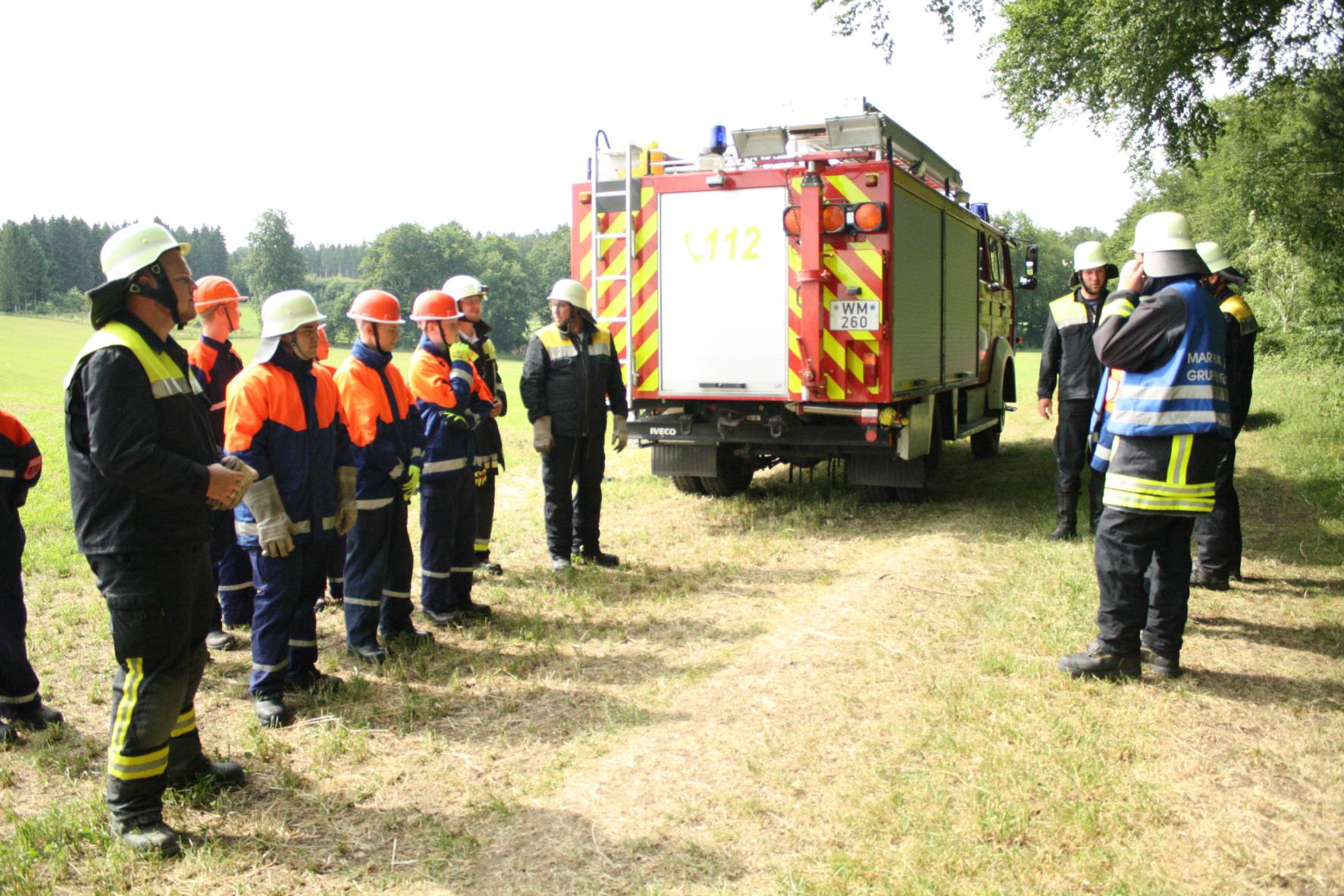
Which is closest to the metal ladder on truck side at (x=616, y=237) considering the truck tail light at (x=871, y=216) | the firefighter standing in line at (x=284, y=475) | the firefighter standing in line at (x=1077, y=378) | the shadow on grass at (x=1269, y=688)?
the truck tail light at (x=871, y=216)

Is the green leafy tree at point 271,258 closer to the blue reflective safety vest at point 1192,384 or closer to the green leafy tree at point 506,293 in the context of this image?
the green leafy tree at point 506,293

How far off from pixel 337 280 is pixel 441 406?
79474 millimetres

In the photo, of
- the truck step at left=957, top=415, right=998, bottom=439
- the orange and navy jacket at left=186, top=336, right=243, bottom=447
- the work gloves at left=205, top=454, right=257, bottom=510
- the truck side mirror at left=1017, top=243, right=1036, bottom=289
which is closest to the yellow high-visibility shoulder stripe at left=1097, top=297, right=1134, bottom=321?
the work gloves at left=205, top=454, right=257, bottom=510

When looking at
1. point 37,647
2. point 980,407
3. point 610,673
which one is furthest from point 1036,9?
point 37,647

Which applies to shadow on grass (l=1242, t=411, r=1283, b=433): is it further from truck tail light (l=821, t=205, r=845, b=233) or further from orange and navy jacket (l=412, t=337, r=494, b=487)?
orange and navy jacket (l=412, t=337, r=494, b=487)

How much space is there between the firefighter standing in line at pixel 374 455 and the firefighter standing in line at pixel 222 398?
876 mm

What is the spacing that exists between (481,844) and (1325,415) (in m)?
15.2

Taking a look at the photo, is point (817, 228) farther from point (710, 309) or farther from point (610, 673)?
point (610, 673)

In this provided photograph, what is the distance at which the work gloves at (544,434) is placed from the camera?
23.2 ft

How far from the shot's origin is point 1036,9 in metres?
11.7

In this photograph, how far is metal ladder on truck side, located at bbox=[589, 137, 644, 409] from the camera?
8.66 m

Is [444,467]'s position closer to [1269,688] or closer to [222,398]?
[222,398]

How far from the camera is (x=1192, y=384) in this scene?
434 cm

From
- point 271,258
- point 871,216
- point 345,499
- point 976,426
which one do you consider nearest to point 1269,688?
point 345,499
